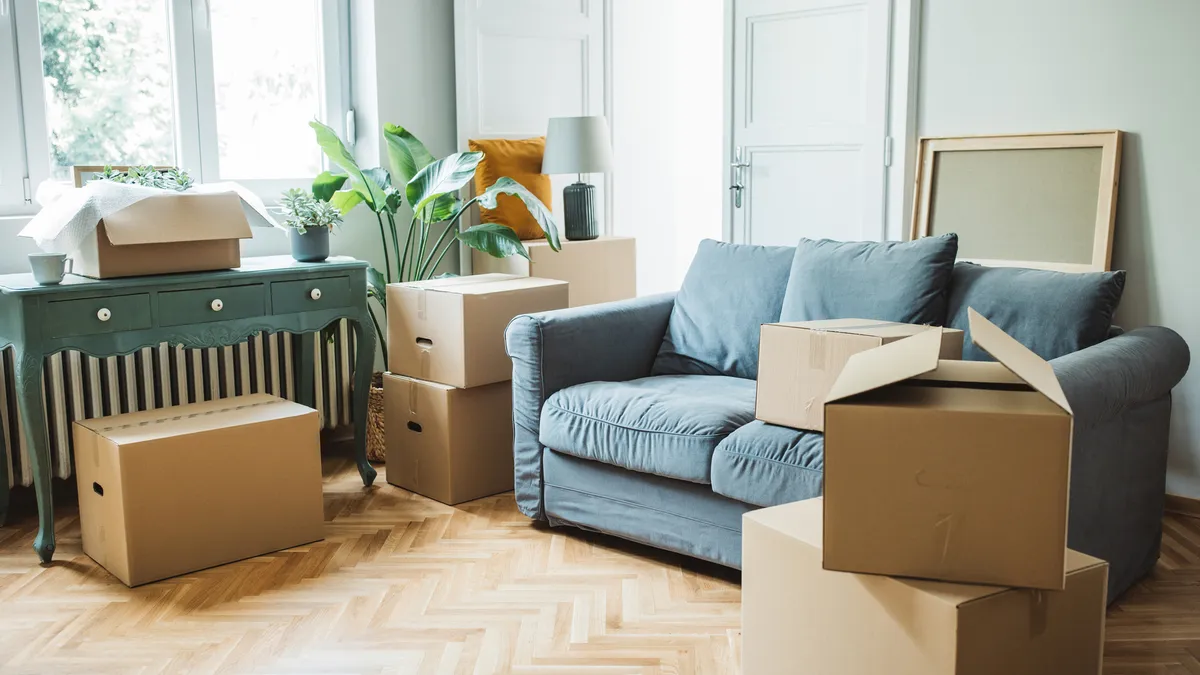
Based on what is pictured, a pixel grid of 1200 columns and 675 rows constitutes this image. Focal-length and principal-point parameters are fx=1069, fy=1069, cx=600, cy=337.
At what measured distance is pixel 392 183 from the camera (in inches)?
160

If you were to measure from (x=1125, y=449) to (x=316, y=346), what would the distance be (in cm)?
263

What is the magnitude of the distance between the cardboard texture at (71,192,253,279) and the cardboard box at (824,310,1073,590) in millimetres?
2112

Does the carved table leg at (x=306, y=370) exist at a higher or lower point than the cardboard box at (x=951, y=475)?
lower

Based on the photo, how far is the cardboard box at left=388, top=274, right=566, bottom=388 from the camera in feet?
10.8

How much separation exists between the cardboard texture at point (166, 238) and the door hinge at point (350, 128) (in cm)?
102

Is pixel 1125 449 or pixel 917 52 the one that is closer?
pixel 1125 449

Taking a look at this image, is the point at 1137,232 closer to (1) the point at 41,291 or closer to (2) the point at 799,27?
(2) the point at 799,27

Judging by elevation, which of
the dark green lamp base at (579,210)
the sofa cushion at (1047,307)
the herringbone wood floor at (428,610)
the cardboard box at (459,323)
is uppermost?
the dark green lamp base at (579,210)

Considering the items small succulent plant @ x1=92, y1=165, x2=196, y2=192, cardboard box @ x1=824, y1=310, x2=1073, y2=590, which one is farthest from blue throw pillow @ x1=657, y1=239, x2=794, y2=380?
cardboard box @ x1=824, y1=310, x2=1073, y2=590

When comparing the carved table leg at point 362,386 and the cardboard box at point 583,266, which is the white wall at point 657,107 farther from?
the carved table leg at point 362,386

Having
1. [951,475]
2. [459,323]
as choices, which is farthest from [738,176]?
[951,475]

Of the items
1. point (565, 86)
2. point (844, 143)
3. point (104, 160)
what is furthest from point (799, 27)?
point (104, 160)

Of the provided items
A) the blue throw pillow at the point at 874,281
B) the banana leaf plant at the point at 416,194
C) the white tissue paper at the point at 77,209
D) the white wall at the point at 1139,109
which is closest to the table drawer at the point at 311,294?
the banana leaf plant at the point at 416,194

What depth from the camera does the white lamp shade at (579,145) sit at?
12.9 feet
